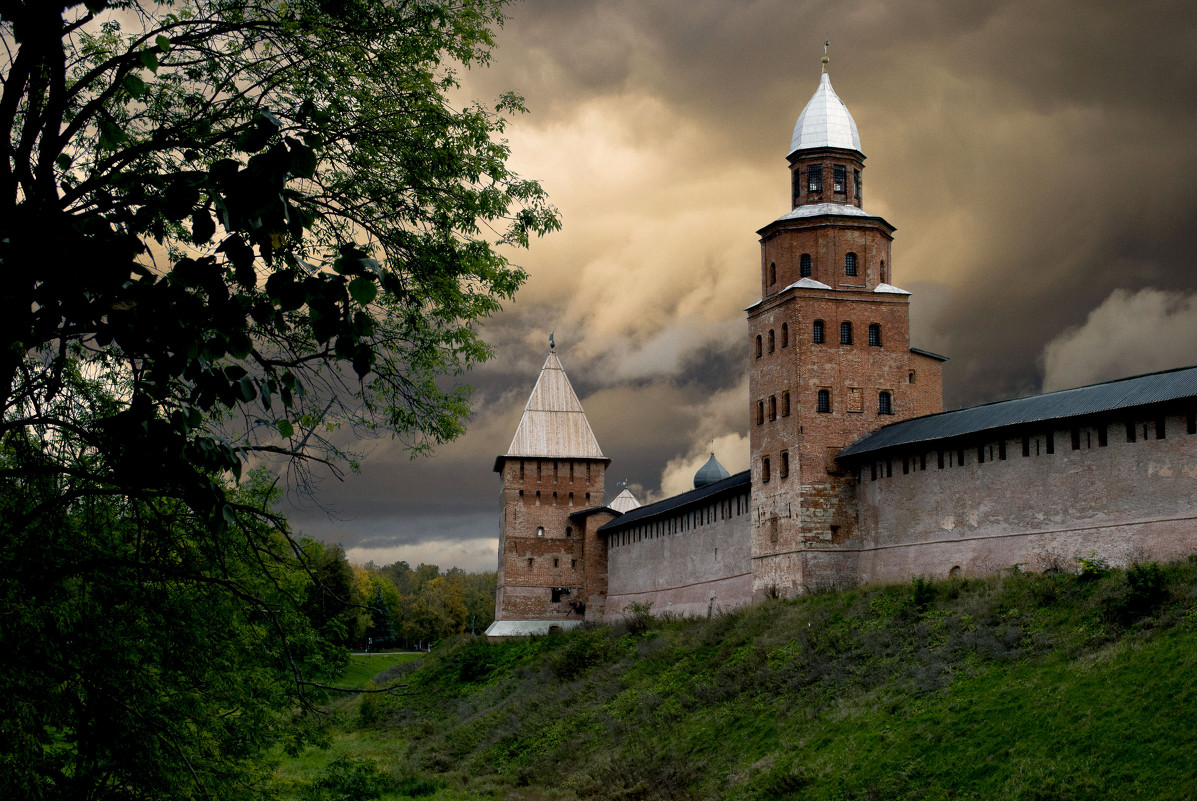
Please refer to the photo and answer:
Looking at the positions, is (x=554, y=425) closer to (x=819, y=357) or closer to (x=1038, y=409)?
(x=819, y=357)

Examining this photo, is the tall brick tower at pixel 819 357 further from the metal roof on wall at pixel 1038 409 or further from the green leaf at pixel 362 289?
the green leaf at pixel 362 289

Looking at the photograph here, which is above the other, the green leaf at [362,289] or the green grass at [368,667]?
the green leaf at [362,289]

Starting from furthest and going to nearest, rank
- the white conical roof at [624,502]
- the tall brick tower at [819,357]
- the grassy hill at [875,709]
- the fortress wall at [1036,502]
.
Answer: the white conical roof at [624,502]
the tall brick tower at [819,357]
the fortress wall at [1036,502]
the grassy hill at [875,709]

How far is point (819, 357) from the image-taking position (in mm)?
30938

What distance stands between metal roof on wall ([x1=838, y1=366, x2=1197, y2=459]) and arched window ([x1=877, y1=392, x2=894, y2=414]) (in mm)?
950

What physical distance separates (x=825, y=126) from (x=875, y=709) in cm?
1981

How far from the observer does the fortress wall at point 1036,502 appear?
21312 millimetres

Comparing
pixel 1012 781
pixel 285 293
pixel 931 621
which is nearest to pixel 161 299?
pixel 285 293

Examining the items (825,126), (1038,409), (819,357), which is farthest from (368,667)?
(1038,409)

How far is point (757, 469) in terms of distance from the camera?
32.3 meters

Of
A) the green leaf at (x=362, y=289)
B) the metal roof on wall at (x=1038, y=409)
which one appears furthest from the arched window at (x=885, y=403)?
the green leaf at (x=362, y=289)

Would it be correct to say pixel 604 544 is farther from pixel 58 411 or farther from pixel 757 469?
pixel 58 411

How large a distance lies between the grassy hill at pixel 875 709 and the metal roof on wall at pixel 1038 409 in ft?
10.8

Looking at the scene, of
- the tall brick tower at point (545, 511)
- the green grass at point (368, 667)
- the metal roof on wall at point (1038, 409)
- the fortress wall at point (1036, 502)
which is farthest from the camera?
the green grass at point (368, 667)
